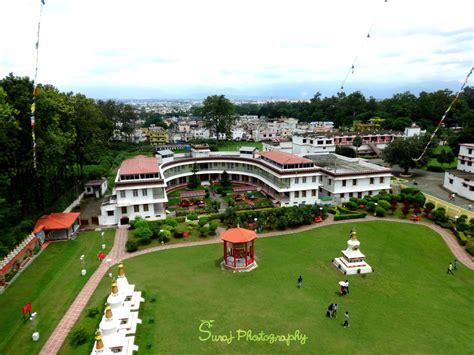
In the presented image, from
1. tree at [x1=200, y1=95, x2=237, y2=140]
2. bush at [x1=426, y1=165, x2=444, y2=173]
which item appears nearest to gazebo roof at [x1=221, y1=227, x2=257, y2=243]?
bush at [x1=426, y1=165, x2=444, y2=173]

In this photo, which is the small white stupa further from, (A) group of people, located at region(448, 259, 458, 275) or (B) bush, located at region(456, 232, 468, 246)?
(B) bush, located at region(456, 232, 468, 246)

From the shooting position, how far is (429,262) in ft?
98.3

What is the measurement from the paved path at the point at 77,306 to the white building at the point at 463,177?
4655cm

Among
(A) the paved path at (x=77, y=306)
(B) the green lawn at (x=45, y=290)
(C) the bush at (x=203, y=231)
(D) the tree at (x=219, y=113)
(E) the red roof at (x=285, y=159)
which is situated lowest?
(A) the paved path at (x=77, y=306)

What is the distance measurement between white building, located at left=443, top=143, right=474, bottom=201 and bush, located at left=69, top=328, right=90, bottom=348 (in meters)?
49.9

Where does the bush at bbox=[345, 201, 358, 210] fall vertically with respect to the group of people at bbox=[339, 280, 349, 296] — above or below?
above

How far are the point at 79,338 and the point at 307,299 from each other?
49.6 feet

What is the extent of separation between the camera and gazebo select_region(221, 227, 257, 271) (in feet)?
92.1

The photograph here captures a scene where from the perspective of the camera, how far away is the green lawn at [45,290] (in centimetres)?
2028

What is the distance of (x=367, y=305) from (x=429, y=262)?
10699 millimetres

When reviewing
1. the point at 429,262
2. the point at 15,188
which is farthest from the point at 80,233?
the point at 429,262

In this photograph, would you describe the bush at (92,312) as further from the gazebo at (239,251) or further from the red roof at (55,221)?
the red roof at (55,221)

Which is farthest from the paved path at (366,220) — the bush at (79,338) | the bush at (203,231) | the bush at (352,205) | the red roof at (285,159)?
the bush at (79,338)

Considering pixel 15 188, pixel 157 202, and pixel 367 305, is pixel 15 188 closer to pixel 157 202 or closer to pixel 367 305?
pixel 157 202
